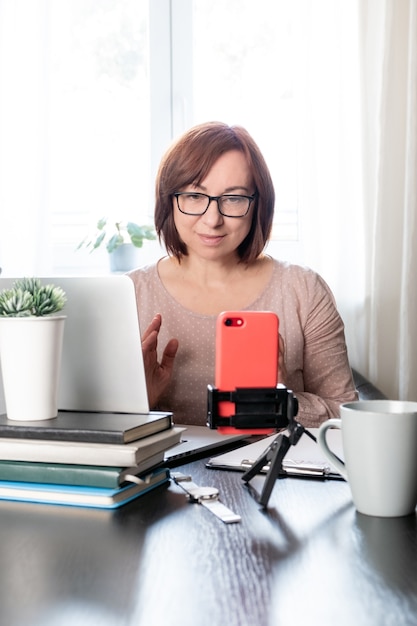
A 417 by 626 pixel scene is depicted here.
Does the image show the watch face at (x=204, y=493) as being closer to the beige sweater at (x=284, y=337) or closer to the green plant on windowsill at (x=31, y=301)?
the green plant on windowsill at (x=31, y=301)

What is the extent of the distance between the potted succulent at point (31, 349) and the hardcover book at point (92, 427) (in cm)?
2

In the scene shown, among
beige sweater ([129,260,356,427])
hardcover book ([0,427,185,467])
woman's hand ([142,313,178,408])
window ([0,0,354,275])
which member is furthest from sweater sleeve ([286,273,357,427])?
window ([0,0,354,275])

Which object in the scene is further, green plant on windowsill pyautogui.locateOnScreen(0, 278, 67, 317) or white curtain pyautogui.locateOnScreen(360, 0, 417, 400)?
white curtain pyautogui.locateOnScreen(360, 0, 417, 400)

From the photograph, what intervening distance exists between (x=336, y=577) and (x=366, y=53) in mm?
2288

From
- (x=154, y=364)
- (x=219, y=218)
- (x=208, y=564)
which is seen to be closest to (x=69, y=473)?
(x=208, y=564)

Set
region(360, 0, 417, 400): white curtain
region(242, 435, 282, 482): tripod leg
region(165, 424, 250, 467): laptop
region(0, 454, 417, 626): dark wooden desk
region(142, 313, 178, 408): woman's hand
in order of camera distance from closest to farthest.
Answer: region(0, 454, 417, 626): dark wooden desk < region(242, 435, 282, 482): tripod leg < region(165, 424, 250, 467): laptop < region(142, 313, 178, 408): woman's hand < region(360, 0, 417, 400): white curtain

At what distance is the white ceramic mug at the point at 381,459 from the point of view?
0.86m

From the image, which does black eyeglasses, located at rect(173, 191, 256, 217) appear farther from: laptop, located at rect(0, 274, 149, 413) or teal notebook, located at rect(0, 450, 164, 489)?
teal notebook, located at rect(0, 450, 164, 489)

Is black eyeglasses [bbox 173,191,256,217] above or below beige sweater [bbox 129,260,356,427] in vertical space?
above

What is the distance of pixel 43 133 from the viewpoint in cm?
297

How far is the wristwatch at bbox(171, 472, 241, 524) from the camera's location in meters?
0.88

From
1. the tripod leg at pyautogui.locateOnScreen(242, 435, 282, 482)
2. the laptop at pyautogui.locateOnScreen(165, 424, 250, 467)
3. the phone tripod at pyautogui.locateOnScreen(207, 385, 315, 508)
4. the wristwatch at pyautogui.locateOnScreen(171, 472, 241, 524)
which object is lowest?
the laptop at pyautogui.locateOnScreen(165, 424, 250, 467)

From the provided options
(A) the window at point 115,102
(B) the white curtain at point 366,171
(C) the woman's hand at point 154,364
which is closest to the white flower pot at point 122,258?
(A) the window at point 115,102

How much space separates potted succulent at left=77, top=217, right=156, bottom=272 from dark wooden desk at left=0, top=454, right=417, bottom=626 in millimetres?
1882
